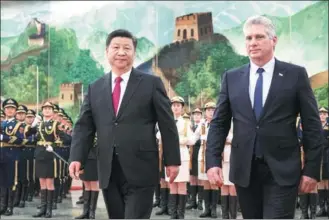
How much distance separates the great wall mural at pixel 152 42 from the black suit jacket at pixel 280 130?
1404 cm

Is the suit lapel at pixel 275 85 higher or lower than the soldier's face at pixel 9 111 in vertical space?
lower

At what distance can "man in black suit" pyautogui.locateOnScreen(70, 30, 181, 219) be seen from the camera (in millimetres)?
4145

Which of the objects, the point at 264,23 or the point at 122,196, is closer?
the point at 264,23

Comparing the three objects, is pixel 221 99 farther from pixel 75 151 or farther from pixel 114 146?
pixel 75 151

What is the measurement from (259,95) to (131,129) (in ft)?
2.69

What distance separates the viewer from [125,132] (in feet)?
13.7

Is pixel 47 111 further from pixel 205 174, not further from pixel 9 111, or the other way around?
pixel 205 174

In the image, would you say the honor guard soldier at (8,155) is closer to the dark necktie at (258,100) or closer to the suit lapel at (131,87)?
the suit lapel at (131,87)

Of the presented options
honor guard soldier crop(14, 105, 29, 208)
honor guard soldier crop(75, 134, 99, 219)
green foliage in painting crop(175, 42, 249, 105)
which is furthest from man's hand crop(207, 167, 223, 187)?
green foliage in painting crop(175, 42, 249, 105)

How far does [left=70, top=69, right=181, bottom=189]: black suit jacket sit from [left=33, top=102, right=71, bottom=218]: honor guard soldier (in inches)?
204

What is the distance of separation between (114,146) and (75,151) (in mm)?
274

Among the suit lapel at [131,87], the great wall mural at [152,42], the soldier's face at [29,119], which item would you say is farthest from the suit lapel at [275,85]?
the great wall mural at [152,42]

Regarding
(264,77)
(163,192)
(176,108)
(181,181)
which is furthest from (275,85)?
(163,192)

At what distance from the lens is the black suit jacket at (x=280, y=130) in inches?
150
